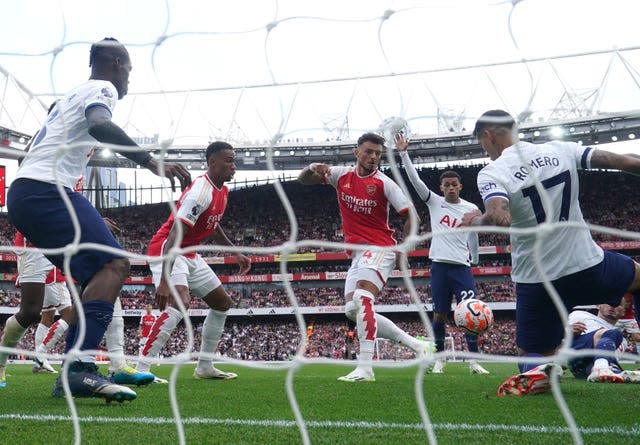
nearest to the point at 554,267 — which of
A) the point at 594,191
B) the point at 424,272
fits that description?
the point at 424,272

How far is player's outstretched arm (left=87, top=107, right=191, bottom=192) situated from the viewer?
3.11 meters

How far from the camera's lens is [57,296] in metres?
7.85

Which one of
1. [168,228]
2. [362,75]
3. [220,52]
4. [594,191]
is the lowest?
[168,228]

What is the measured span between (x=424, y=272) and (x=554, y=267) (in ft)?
88.0

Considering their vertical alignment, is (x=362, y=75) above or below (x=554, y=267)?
above

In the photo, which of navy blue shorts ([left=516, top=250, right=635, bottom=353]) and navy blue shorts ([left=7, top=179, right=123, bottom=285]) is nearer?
navy blue shorts ([left=7, top=179, right=123, bottom=285])

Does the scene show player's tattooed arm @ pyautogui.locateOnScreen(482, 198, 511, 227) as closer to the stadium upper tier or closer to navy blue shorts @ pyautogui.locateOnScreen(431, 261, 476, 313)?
navy blue shorts @ pyautogui.locateOnScreen(431, 261, 476, 313)

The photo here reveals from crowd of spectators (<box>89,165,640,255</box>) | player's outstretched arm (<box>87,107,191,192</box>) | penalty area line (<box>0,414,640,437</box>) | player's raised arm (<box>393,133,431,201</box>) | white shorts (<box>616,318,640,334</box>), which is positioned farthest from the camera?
crowd of spectators (<box>89,165,640,255</box>)

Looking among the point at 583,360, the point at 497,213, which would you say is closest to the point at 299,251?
the point at 583,360

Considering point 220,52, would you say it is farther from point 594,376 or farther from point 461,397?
point 594,376

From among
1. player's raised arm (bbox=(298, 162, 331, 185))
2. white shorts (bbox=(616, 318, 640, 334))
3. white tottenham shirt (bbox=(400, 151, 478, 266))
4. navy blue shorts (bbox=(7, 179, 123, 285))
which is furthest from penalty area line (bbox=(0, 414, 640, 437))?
white shorts (bbox=(616, 318, 640, 334))

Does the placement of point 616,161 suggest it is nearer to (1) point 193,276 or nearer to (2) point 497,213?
(2) point 497,213

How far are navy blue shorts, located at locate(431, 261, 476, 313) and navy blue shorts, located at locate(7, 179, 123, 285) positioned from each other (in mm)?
4623

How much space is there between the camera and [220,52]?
12.9 ft
